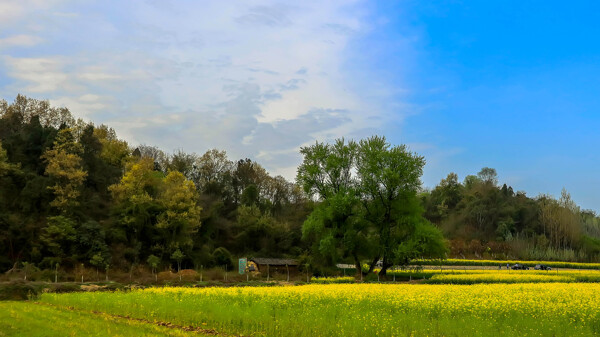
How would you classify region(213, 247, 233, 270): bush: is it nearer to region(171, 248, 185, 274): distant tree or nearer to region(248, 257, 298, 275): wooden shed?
region(248, 257, 298, 275): wooden shed

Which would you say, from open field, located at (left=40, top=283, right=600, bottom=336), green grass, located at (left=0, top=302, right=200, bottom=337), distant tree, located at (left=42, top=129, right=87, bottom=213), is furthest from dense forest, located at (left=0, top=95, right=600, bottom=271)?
green grass, located at (left=0, top=302, right=200, bottom=337)

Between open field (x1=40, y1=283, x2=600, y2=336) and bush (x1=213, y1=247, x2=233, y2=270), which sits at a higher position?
open field (x1=40, y1=283, x2=600, y2=336)

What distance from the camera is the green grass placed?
617 inches

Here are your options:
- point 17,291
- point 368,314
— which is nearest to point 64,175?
point 17,291

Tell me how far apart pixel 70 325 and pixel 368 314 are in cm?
1068

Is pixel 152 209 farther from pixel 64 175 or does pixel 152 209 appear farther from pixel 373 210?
pixel 373 210

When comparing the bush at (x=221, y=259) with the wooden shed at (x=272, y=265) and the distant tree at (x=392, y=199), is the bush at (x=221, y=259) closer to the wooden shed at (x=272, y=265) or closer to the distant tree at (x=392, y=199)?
the wooden shed at (x=272, y=265)

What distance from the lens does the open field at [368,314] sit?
15.1 m

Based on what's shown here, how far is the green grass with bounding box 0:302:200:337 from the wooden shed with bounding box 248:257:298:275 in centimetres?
4046

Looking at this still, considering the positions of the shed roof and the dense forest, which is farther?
the shed roof

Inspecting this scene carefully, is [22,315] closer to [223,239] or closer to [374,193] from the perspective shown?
[374,193]

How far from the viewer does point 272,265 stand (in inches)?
2474

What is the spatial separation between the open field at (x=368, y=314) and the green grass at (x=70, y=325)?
69.9 inches

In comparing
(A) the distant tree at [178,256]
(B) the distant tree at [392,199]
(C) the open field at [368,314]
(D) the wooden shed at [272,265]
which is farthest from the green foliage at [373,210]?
(C) the open field at [368,314]
